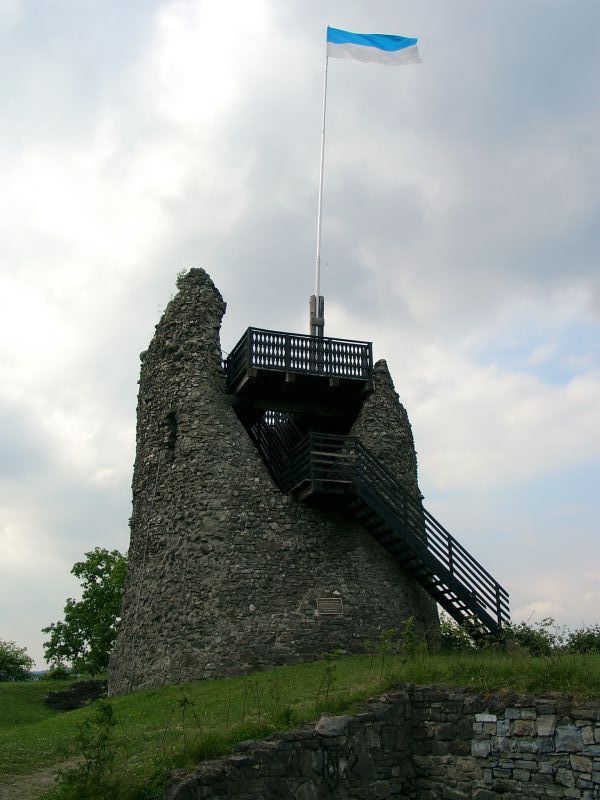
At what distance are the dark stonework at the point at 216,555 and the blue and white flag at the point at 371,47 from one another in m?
10.3

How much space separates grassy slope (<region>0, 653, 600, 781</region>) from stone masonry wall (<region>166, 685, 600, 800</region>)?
1.14 ft

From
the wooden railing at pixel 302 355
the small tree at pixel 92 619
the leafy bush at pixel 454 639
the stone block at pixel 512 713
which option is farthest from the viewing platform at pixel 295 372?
the small tree at pixel 92 619

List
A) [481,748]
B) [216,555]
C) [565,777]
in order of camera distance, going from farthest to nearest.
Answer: [216,555]
[481,748]
[565,777]

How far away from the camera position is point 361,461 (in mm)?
20219

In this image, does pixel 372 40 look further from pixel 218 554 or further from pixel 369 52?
pixel 218 554

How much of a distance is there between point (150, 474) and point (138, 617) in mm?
3899

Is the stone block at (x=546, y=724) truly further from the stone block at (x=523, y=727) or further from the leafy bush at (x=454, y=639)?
the leafy bush at (x=454, y=639)

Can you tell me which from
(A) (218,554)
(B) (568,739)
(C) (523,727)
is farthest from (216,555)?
(B) (568,739)

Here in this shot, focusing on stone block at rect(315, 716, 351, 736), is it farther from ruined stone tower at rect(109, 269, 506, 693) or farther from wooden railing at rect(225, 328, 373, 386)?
wooden railing at rect(225, 328, 373, 386)

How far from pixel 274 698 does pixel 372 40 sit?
22.4m

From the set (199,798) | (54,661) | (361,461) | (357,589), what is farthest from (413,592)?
(54,661)

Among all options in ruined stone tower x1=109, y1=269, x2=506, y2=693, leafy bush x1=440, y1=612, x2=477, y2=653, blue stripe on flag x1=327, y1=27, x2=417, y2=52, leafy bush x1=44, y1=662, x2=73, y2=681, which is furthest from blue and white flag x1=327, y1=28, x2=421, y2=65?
leafy bush x1=44, y1=662, x2=73, y2=681

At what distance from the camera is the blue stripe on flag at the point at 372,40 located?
26.6 meters

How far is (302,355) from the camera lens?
21062mm
